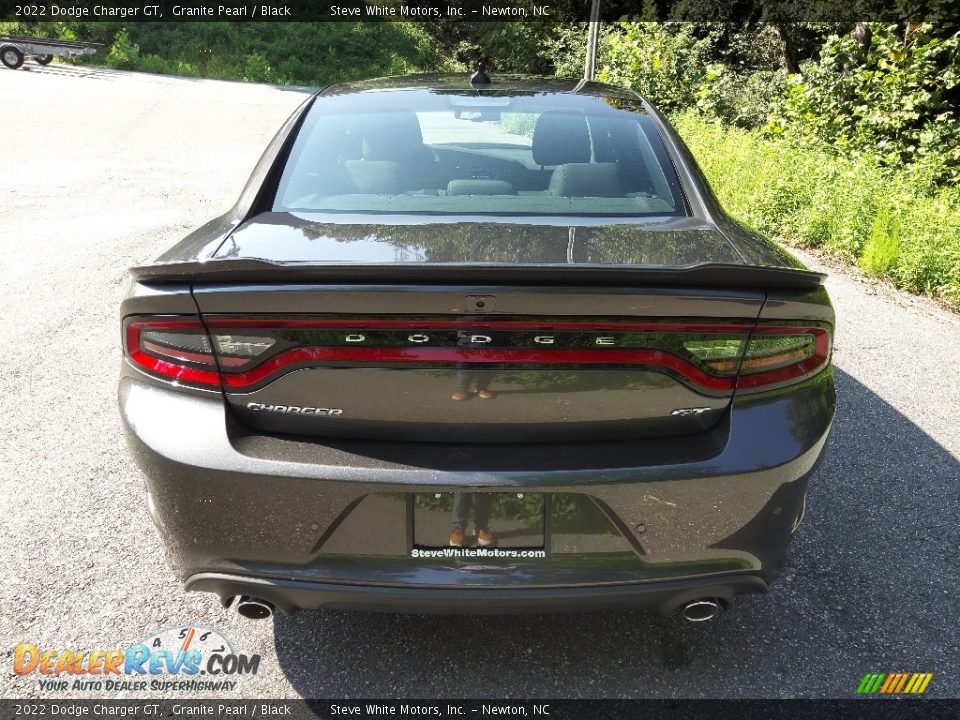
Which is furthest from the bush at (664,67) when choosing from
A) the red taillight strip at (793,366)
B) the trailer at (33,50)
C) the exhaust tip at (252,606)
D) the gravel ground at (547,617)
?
the trailer at (33,50)

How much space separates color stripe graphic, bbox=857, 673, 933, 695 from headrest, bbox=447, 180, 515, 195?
1.90m

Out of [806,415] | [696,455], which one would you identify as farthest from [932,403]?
Result: [696,455]

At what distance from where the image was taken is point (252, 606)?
205 cm

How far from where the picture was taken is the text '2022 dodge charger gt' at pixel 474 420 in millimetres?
1850

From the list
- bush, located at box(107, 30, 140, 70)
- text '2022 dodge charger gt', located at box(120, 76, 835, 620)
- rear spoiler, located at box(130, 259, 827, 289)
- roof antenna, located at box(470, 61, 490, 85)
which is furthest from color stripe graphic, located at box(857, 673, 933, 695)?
bush, located at box(107, 30, 140, 70)

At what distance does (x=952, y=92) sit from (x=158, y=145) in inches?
458

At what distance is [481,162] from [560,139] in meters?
0.37

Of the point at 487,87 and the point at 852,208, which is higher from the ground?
the point at 487,87

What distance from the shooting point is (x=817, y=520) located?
10.4 ft

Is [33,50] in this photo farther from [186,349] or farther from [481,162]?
[186,349]

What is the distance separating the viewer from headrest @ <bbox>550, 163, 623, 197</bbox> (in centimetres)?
276

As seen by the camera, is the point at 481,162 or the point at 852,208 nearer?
the point at 481,162

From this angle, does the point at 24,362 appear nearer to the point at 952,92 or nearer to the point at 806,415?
the point at 806,415

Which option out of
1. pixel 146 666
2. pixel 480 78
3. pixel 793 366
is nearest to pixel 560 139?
pixel 480 78
